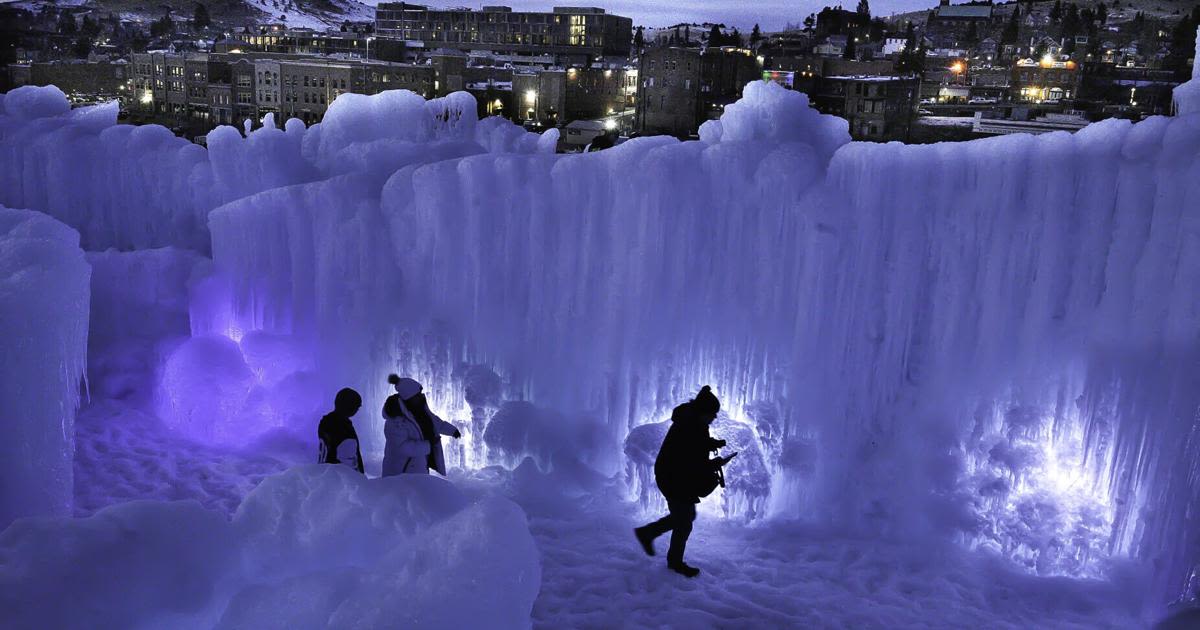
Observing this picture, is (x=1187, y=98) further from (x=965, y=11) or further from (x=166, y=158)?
(x=965, y=11)

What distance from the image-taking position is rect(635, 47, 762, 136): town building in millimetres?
44062

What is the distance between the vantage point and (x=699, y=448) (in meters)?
5.97

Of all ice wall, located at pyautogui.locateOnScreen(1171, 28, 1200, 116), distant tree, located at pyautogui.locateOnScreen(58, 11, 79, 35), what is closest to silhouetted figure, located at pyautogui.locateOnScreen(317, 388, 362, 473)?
ice wall, located at pyautogui.locateOnScreen(1171, 28, 1200, 116)

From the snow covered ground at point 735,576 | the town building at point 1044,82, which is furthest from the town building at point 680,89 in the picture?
the snow covered ground at point 735,576

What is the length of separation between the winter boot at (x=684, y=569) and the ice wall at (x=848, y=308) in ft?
4.32

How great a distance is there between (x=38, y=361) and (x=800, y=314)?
5356 mm

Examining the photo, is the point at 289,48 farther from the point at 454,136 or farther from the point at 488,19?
the point at 454,136

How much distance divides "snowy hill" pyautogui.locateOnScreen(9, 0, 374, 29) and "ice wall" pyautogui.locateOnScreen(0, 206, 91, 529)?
129285mm

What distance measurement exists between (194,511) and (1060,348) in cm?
585

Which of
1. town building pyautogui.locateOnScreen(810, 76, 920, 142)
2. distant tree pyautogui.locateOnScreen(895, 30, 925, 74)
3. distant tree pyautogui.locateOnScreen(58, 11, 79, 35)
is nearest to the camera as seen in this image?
town building pyautogui.locateOnScreen(810, 76, 920, 142)

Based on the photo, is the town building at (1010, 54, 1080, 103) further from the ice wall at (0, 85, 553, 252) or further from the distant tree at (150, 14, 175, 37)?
the distant tree at (150, 14, 175, 37)

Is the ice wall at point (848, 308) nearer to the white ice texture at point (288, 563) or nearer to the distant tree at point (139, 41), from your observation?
the white ice texture at point (288, 563)

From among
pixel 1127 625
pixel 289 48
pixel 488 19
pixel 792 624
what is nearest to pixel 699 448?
pixel 792 624

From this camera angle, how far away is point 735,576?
636 cm
